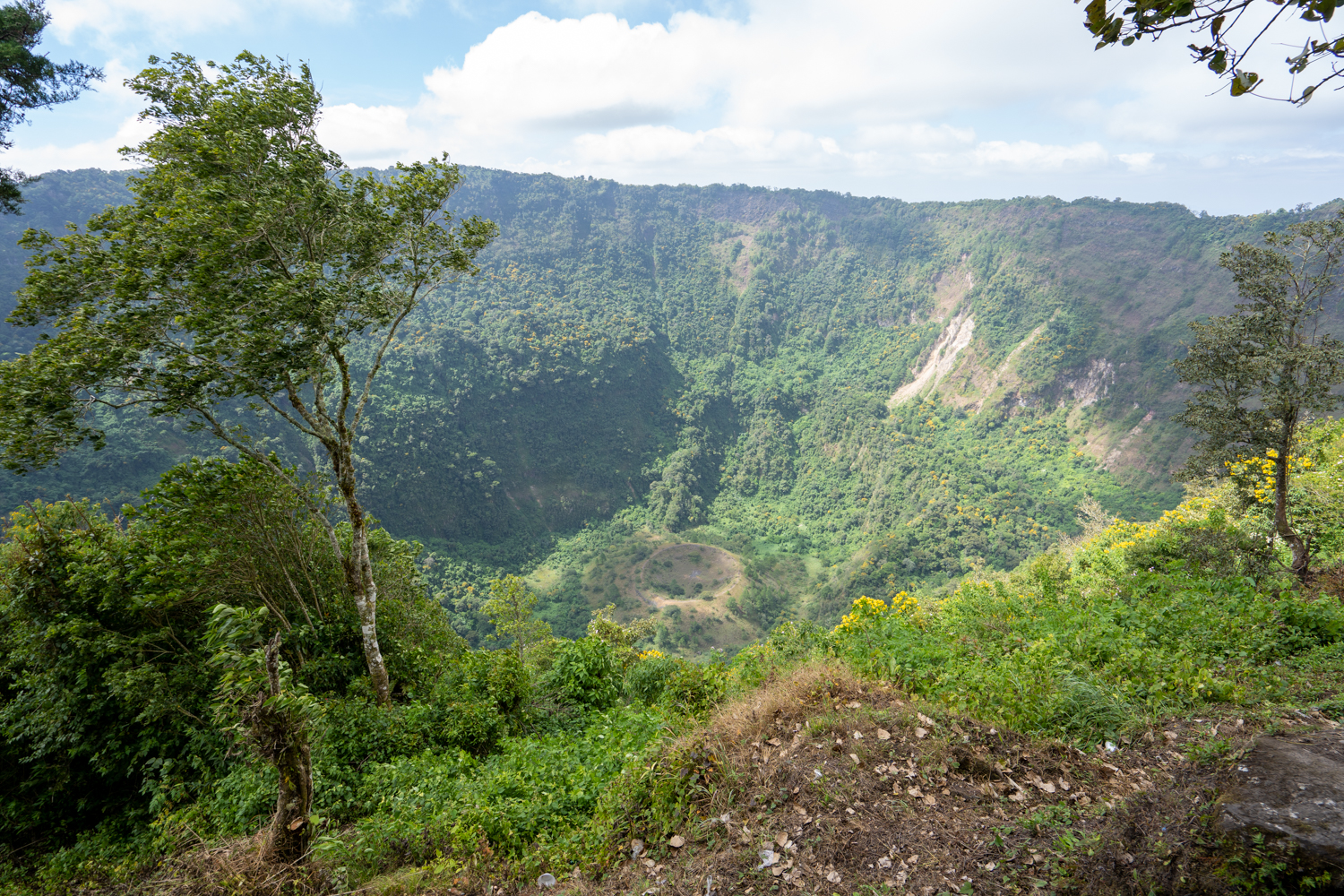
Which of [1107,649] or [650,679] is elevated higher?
[1107,649]

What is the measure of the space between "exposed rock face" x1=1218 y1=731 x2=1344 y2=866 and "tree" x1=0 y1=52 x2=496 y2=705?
9.83 meters

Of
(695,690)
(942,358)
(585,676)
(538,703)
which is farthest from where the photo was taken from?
(942,358)

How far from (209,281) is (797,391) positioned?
412ft

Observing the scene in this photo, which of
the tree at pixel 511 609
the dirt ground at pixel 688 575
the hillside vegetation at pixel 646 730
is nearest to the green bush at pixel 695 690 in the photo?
the hillside vegetation at pixel 646 730

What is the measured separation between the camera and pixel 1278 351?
31.8ft

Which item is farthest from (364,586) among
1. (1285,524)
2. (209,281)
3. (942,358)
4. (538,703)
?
(942,358)

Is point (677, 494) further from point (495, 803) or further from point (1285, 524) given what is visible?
point (495, 803)

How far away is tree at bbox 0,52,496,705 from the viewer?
6.85 m

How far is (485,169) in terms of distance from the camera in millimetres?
161375

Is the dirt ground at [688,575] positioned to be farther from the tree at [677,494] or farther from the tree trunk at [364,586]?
the tree trunk at [364,586]

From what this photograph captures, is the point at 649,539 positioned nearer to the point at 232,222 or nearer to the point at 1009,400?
the point at 1009,400

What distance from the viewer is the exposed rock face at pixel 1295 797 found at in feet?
9.98

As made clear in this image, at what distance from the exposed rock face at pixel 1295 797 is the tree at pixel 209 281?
983 centimetres

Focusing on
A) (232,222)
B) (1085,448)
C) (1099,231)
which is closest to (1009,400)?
(1085,448)
